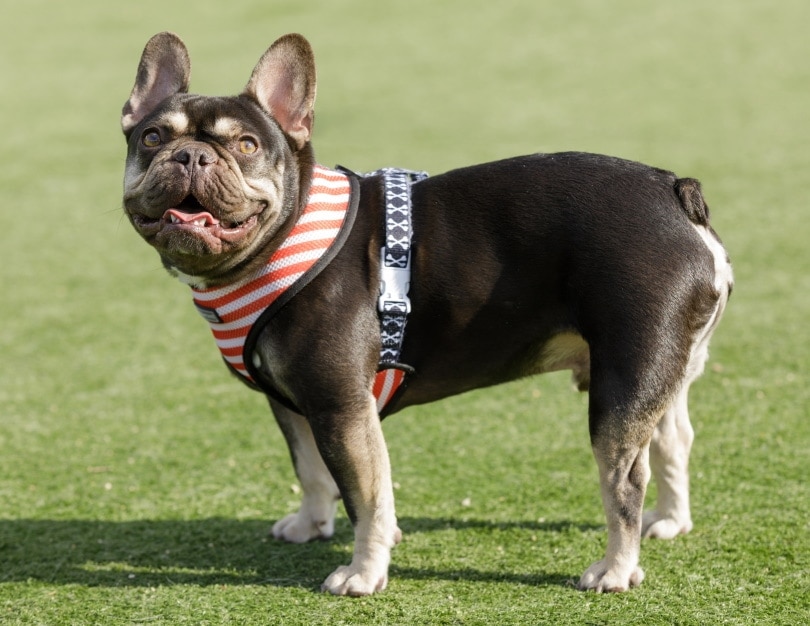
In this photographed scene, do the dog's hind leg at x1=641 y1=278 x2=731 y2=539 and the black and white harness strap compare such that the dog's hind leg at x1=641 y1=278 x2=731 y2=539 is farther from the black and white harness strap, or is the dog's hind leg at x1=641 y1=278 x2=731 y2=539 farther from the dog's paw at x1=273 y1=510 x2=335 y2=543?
the dog's paw at x1=273 y1=510 x2=335 y2=543

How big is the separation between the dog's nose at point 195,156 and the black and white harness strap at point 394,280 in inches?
25.2

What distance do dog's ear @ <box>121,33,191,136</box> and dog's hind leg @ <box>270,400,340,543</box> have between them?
122 cm

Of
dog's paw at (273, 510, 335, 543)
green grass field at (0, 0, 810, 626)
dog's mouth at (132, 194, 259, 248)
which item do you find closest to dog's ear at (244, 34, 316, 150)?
dog's mouth at (132, 194, 259, 248)

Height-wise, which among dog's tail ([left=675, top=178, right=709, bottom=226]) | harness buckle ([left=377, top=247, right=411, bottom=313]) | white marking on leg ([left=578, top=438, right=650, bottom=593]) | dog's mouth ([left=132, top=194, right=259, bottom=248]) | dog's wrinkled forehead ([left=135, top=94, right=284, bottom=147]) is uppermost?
dog's wrinkled forehead ([left=135, top=94, right=284, bottom=147])

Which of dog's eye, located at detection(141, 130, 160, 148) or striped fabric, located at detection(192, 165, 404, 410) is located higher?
dog's eye, located at detection(141, 130, 160, 148)

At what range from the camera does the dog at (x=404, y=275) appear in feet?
11.1

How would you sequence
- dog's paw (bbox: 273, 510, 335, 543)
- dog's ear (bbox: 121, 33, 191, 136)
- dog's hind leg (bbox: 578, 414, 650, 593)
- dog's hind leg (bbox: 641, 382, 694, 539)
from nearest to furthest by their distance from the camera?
1. dog's hind leg (bbox: 578, 414, 650, 593)
2. dog's ear (bbox: 121, 33, 191, 136)
3. dog's hind leg (bbox: 641, 382, 694, 539)
4. dog's paw (bbox: 273, 510, 335, 543)

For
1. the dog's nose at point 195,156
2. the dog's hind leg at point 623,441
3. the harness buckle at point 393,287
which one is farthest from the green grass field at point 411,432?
the dog's nose at point 195,156

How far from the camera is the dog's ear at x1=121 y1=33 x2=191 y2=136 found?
385 cm

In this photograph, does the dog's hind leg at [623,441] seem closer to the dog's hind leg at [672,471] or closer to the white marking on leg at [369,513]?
the dog's hind leg at [672,471]

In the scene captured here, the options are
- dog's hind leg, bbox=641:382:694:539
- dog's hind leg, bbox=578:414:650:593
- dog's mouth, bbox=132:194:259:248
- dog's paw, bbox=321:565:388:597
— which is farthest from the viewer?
dog's hind leg, bbox=641:382:694:539

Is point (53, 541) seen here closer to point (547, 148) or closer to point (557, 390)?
point (557, 390)

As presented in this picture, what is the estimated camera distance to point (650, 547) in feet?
13.1

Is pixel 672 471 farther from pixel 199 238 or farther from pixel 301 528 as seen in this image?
pixel 199 238
